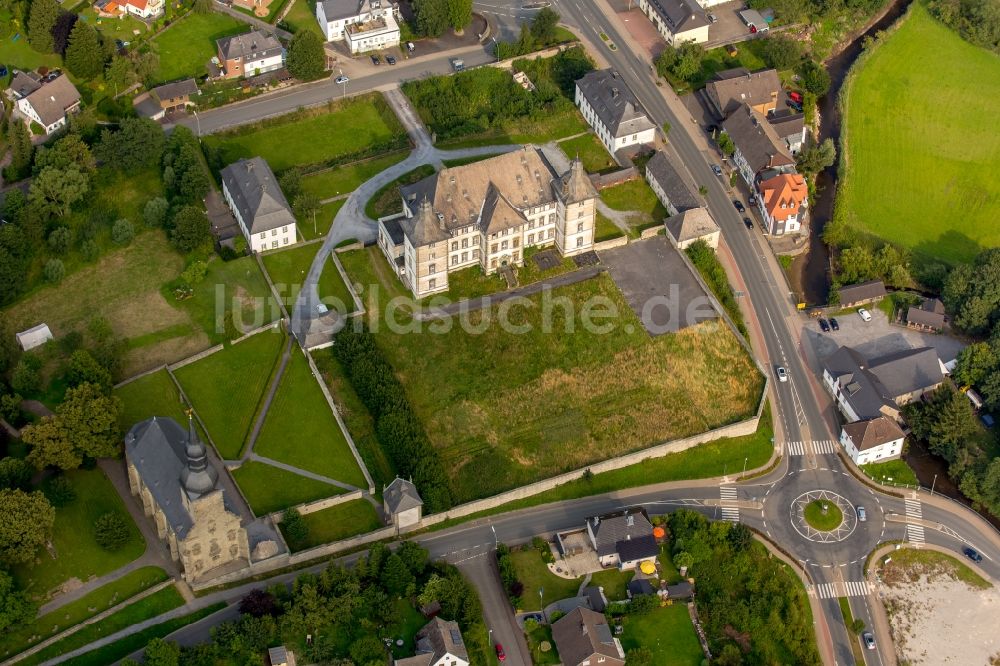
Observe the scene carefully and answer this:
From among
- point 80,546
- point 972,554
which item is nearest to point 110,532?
point 80,546

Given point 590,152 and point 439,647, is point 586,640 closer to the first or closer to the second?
point 439,647

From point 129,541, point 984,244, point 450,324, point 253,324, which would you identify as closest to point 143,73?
point 253,324

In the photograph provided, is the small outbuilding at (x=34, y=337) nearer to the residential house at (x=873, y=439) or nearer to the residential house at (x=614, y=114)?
the residential house at (x=614, y=114)

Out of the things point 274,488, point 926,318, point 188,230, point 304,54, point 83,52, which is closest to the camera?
point 274,488

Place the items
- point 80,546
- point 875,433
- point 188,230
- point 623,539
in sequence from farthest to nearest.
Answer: point 188,230 → point 875,433 → point 623,539 → point 80,546

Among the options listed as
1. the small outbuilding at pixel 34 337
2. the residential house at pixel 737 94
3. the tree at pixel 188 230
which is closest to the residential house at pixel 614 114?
the residential house at pixel 737 94

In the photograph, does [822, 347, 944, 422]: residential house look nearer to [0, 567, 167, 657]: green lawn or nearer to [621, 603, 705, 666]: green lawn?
[621, 603, 705, 666]: green lawn
